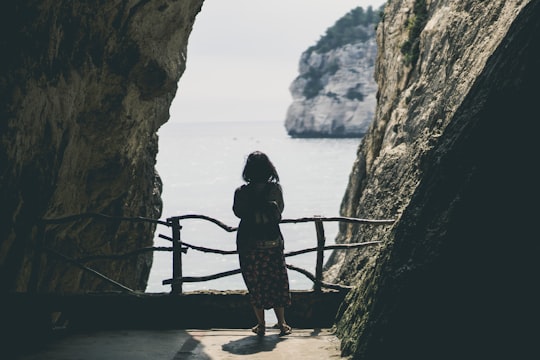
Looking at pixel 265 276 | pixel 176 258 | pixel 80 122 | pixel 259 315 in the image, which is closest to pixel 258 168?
pixel 265 276

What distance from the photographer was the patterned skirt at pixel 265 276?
8.29 metres

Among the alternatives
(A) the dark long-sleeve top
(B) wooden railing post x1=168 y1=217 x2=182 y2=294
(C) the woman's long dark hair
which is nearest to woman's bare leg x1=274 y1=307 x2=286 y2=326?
(A) the dark long-sleeve top

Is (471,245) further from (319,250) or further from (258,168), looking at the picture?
(319,250)

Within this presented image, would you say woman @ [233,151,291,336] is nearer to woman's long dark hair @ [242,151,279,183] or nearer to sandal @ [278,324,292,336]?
woman's long dark hair @ [242,151,279,183]

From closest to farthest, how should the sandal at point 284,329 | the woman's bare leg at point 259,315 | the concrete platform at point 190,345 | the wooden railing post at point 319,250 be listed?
1. the concrete platform at point 190,345
2. the woman's bare leg at point 259,315
3. the sandal at point 284,329
4. the wooden railing post at point 319,250

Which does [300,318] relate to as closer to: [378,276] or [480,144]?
[378,276]

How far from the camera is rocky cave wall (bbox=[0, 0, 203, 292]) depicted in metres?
9.05

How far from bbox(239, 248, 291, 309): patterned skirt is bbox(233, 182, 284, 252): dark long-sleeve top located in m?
0.15

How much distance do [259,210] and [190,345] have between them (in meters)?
1.73

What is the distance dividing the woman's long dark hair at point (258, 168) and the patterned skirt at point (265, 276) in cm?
83

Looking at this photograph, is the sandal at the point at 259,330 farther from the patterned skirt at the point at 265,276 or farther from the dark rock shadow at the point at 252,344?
the patterned skirt at the point at 265,276

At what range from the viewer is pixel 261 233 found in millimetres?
8227

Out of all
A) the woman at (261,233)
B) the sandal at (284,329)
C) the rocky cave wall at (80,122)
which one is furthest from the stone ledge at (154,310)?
the woman at (261,233)

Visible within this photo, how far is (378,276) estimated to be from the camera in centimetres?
709
